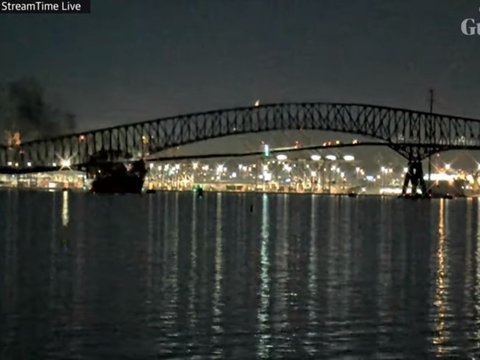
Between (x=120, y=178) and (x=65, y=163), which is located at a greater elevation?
(x=65, y=163)

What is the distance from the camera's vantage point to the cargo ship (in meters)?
189

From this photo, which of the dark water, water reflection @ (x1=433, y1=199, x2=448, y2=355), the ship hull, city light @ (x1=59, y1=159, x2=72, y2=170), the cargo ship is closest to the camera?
the dark water

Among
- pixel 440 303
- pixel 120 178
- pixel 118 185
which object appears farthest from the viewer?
pixel 120 178

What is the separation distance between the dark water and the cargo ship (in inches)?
5466

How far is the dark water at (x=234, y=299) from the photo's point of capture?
2070 cm

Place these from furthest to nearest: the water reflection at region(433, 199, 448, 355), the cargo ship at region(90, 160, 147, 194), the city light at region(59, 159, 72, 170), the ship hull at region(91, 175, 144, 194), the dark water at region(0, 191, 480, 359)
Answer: the city light at region(59, 159, 72, 170) < the ship hull at region(91, 175, 144, 194) < the cargo ship at region(90, 160, 147, 194) < the water reflection at region(433, 199, 448, 355) < the dark water at region(0, 191, 480, 359)

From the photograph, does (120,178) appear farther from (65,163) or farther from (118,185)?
(65,163)

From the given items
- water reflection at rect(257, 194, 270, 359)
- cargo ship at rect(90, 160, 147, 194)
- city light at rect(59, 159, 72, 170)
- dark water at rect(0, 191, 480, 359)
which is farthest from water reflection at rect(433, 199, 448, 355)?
city light at rect(59, 159, 72, 170)

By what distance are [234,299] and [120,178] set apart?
164 metres

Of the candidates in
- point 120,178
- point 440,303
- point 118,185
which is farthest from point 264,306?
point 120,178

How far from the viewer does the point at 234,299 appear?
2739 centimetres

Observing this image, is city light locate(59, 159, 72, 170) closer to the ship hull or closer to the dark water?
the ship hull

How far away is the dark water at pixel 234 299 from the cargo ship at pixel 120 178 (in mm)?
138830

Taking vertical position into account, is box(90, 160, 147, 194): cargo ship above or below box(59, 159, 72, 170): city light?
below
